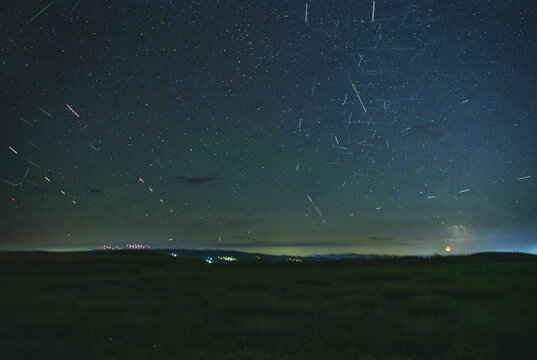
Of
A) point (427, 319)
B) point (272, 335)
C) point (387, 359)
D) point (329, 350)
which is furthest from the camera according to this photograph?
point (427, 319)

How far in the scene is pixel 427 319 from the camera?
29.2ft

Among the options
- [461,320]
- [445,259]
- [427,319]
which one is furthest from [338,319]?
[445,259]

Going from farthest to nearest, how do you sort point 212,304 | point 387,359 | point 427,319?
point 212,304
point 427,319
point 387,359

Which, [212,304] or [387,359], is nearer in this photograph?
[387,359]

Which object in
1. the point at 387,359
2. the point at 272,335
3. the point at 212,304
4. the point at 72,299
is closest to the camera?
the point at 387,359

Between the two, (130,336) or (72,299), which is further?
(72,299)

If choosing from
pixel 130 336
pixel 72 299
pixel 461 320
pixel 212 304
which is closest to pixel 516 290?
pixel 461 320

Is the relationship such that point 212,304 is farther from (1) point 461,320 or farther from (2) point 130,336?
(1) point 461,320

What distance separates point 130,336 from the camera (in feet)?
25.5

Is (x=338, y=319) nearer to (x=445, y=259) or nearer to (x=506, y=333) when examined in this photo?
(x=506, y=333)

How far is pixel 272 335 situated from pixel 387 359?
2198mm

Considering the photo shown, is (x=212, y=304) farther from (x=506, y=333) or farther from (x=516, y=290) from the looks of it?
(x=516, y=290)

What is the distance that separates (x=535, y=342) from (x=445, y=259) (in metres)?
34.5

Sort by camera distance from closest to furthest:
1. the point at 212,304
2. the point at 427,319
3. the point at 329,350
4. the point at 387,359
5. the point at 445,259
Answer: the point at 387,359, the point at 329,350, the point at 427,319, the point at 212,304, the point at 445,259
